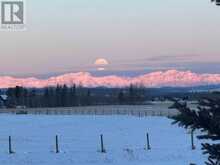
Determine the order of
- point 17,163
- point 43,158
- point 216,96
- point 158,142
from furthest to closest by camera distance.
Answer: point 158,142 → point 43,158 → point 17,163 → point 216,96

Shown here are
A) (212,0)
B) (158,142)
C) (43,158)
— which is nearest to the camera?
(212,0)

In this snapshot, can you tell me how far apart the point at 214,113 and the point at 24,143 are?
34789 millimetres

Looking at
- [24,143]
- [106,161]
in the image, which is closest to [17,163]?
[106,161]

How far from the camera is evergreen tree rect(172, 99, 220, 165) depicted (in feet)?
12.1

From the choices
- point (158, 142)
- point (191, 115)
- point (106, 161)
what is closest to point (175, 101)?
point (191, 115)

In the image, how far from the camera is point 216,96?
3908mm

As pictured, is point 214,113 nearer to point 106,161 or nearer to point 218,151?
point 218,151

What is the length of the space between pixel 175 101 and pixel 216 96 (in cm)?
27

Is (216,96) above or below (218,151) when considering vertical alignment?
above

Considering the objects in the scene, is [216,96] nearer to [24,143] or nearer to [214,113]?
[214,113]

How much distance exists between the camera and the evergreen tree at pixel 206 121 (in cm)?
368

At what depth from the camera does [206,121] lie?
369cm

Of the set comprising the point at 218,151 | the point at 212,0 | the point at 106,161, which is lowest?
the point at 106,161

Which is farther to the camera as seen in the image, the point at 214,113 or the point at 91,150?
the point at 91,150
